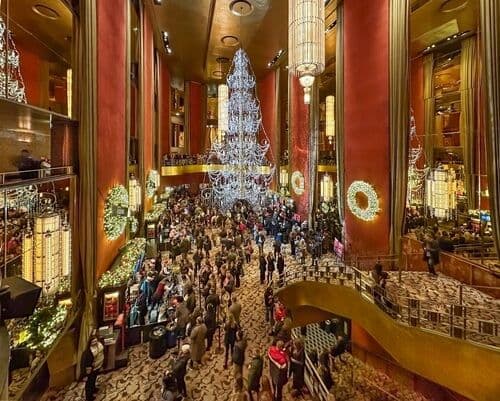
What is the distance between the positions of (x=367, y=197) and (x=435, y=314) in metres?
5.00

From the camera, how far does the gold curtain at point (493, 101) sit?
5.59 meters

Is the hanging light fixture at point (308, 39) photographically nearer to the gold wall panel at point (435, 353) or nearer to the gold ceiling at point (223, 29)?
the gold wall panel at point (435, 353)

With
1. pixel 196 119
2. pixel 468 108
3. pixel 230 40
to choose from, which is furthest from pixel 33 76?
pixel 196 119

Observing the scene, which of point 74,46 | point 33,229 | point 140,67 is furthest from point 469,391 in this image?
point 140,67

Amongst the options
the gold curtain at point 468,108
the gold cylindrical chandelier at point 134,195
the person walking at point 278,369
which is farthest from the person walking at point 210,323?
the gold curtain at point 468,108

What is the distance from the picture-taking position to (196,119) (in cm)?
2809

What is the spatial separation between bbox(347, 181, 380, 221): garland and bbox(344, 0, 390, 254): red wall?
5.6 inches

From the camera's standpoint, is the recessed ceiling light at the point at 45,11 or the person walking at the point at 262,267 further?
the person walking at the point at 262,267

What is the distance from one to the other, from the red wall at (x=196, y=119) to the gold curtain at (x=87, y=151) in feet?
70.8

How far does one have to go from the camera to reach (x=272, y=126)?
2333 cm

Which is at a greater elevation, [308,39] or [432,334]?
[308,39]

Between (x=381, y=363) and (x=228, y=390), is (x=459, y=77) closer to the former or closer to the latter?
(x=381, y=363)

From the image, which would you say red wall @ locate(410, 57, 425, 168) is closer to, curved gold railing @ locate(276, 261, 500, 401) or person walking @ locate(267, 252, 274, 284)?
person walking @ locate(267, 252, 274, 284)

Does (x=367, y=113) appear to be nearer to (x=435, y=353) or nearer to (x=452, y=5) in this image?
(x=452, y=5)
